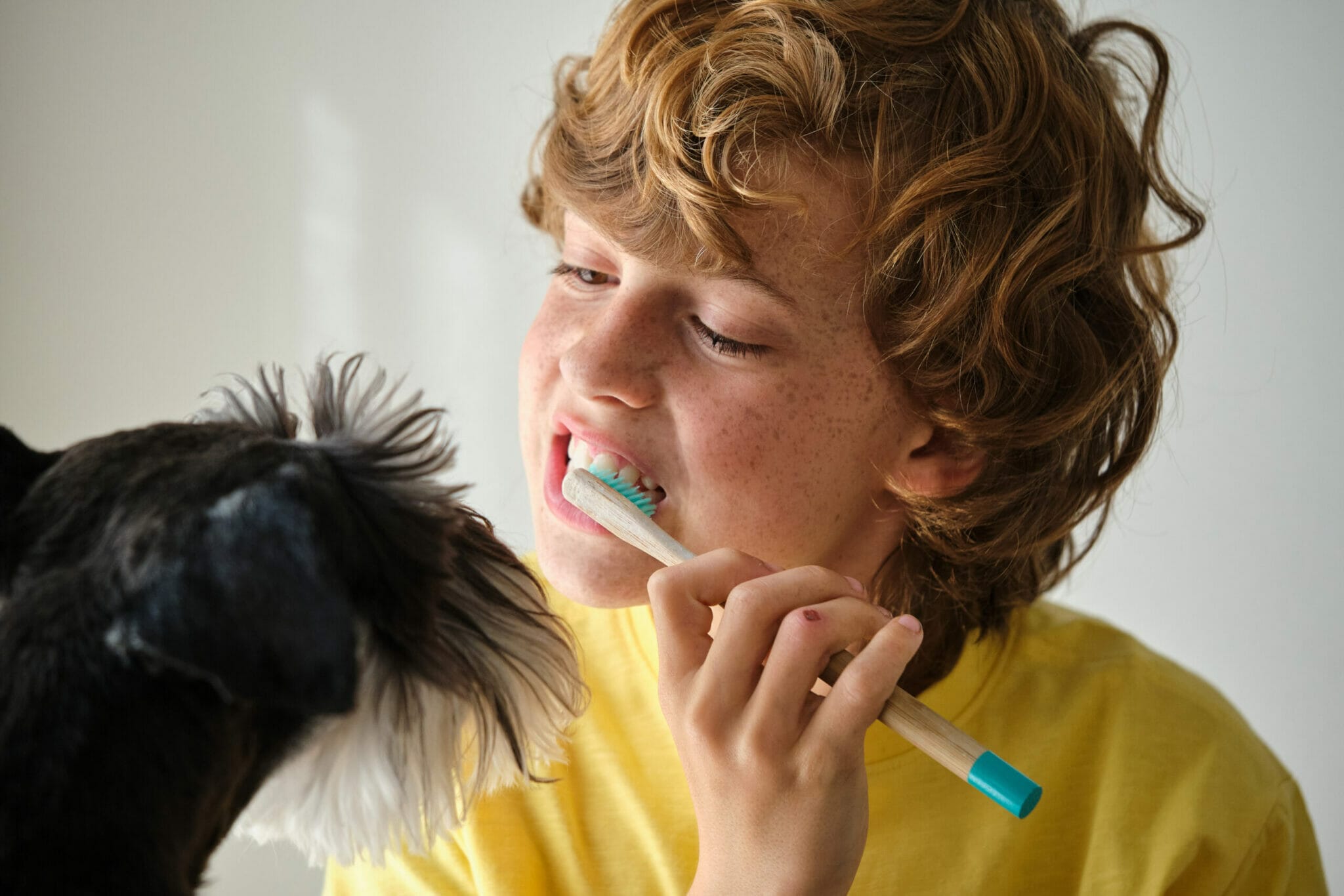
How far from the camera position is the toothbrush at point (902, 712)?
77 centimetres

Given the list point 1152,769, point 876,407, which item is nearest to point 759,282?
point 876,407

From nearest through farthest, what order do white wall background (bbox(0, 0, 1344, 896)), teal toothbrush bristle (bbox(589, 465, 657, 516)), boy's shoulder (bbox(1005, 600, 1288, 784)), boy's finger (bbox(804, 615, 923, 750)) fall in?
boy's finger (bbox(804, 615, 923, 750)) → teal toothbrush bristle (bbox(589, 465, 657, 516)) → boy's shoulder (bbox(1005, 600, 1288, 784)) → white wall background (bbox(0, 0, 1344, 896))

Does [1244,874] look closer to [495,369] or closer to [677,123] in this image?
[677,123]

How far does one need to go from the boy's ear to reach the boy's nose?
0.33 metres

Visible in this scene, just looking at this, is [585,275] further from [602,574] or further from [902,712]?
[902,712]

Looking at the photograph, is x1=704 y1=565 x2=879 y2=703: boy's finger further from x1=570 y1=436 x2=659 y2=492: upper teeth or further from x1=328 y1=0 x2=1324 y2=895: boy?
x1=570 y1=436 x2=659 y2=492: upper teeth

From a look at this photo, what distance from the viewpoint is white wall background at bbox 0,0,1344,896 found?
1.84m

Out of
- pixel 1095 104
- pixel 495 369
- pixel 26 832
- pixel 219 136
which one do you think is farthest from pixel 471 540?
pixel 219 136

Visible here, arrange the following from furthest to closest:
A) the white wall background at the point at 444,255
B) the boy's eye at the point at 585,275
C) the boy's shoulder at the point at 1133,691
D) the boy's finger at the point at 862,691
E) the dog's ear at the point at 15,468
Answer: the white wall background at the point at 444,255 < the boy's shoulder at the point at 1133,691 < the boy's eye at the point at 585,275 < the boy's finger at the point at 862,691 < the dog's ear at the point at 15,468

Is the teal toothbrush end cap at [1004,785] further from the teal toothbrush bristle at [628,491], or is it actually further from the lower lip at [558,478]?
the lower lip at [558,478]

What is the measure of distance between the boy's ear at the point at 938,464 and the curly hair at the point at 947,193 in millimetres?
14

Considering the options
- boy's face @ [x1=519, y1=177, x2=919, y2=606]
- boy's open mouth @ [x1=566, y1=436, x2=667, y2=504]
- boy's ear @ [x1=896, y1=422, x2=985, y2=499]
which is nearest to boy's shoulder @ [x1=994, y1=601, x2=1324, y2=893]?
boy's ear @ [x1=896, y1=422, x2=985, y2=499]

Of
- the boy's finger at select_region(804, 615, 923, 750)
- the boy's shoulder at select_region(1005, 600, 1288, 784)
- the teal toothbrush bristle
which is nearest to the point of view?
the boy's finger at select_region(804, 615, 923, 750)

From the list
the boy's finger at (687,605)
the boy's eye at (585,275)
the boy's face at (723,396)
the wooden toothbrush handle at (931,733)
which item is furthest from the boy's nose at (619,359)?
the wooden toothbrush handle at (931,733)
